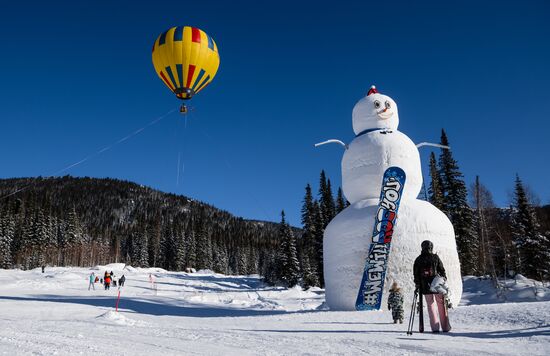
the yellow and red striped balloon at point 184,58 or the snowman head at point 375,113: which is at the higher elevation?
the yellow and red striped balloon at point 184,58

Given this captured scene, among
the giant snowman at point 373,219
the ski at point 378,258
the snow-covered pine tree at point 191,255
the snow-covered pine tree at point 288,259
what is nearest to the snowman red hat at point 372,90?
the giant snowman at point 373,219

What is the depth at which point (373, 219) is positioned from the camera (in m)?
14.8

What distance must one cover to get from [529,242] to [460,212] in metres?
6.36

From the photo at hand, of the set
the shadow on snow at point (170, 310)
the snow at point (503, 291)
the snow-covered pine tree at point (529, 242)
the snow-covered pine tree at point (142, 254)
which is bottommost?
the shadow on snow at point (170, 310)

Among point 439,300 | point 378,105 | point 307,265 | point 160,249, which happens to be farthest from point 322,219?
point 160,249

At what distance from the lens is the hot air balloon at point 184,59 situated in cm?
1759

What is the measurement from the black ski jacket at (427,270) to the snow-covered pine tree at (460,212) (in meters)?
27.3

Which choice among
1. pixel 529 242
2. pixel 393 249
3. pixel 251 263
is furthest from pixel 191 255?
pixel 393 249

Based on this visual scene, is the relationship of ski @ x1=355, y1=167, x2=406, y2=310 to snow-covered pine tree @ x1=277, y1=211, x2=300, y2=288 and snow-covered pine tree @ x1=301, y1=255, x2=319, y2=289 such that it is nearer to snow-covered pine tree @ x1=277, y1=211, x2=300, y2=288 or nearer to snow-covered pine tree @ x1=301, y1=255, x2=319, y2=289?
snow-covered pine tree @ x1=301, y1=255, x2=319, y2=289

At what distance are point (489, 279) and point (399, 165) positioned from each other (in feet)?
47.1

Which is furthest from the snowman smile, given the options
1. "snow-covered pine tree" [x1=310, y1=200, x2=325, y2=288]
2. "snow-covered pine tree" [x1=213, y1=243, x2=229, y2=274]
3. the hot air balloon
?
"snow-covered pine tree" [x1=213, y1=243, x2=229, y2=274]

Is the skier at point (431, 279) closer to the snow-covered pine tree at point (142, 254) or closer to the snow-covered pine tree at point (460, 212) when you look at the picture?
the snow-covered pine tree at point (460, 212)

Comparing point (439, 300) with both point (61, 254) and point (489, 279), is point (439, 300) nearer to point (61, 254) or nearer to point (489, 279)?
point (489, 279)

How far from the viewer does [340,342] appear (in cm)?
635
